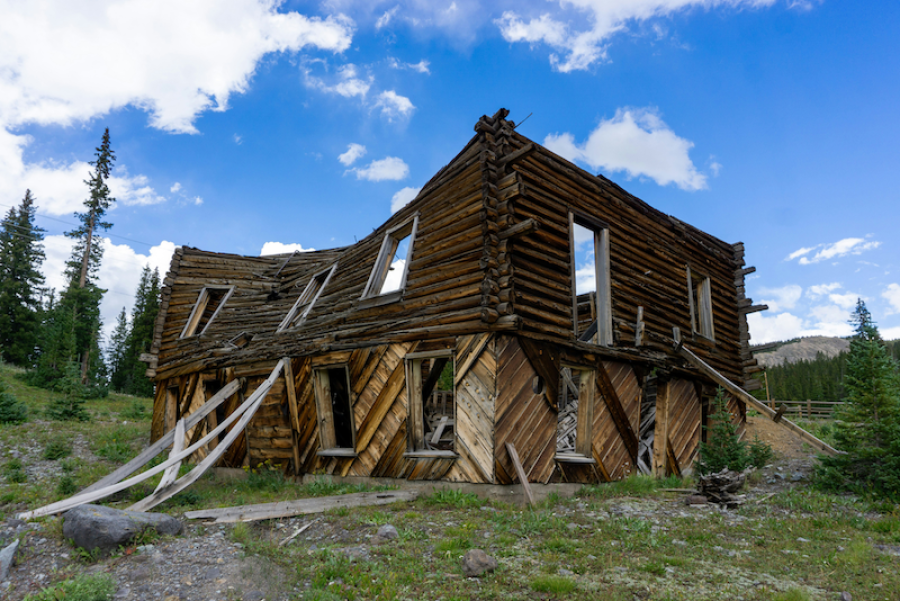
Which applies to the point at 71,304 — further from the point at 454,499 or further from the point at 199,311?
the point at 454,499

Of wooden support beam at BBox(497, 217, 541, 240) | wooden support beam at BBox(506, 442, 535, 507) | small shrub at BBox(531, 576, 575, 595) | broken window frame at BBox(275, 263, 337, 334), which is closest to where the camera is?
small shrub at BBox(531, 576, 575, 595)

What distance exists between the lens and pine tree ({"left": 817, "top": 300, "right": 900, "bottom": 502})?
880 centimetres

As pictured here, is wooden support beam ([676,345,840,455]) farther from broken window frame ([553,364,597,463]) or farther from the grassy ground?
broken window frame ([553,364,597,463])

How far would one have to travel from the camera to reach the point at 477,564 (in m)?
4.75

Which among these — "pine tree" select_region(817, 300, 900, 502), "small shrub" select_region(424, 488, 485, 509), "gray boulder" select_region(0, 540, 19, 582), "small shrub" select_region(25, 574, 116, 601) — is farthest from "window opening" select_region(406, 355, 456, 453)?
"pine tree" select_region(817, 300, 900, 502)

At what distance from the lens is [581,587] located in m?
4.39

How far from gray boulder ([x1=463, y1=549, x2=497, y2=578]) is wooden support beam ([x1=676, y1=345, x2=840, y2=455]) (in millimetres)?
8110

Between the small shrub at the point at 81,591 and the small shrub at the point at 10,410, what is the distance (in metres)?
18.1

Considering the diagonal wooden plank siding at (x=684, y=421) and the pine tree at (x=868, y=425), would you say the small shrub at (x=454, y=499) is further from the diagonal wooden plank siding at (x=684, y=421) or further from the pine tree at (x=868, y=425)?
the pine tree at (x=868, y=425)

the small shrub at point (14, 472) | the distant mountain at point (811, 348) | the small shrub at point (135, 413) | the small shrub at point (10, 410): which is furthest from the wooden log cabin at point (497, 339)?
the distant mountain at point (811, 348)

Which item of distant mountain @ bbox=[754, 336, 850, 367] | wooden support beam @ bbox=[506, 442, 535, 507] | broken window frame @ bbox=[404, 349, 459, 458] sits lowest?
wooden support beam @ bbox=[506, 442, 535, 507]

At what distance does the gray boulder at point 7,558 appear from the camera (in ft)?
16.8

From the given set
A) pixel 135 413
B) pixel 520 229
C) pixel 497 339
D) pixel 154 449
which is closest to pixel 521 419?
pixel 497 339

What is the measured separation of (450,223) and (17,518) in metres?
8.06
